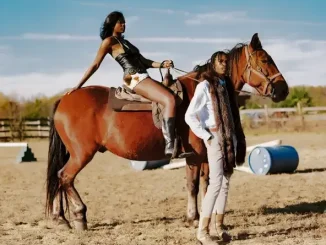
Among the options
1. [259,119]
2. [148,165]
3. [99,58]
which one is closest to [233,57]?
[99,58]

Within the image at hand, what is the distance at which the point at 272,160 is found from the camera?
38.6 ft

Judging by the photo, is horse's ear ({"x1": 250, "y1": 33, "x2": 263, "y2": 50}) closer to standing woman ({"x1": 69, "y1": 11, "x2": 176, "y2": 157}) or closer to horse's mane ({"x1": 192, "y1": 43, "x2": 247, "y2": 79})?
horse's mane ({"x1": 192, "y1": 43, "x2": 247, "y2": 79})

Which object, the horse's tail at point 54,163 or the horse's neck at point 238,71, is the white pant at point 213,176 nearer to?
the horse's neck at point 238,71

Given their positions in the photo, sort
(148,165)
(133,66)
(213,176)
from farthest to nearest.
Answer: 1. (148,165)
2. (133,66)
3. (213,176)

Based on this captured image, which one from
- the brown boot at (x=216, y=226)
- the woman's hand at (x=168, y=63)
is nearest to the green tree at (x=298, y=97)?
the woman's hand at (x=168, y=63)

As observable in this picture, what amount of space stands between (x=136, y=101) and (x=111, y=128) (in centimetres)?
48

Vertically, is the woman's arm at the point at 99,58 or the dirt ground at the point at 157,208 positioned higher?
the woman's arm at the point at 99,58

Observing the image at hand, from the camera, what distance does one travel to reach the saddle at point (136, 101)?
6.83 m

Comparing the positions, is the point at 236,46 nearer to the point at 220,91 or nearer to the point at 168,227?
the point at 220,91

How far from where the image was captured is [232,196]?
967 centimetres

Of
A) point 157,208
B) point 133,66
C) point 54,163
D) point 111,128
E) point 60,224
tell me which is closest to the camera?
point 133,66

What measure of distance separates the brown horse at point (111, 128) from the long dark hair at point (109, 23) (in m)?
0.79

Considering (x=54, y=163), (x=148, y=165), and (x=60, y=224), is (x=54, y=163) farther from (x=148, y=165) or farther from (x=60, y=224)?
(x=148, y=165)

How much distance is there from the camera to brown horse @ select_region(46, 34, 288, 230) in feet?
23.1
